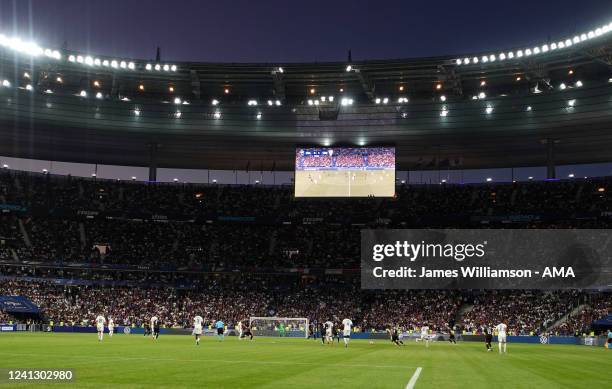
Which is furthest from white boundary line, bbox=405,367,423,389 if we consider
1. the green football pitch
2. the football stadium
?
the football stadium

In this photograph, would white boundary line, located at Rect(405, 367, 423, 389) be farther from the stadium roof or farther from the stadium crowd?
the stadium crowd

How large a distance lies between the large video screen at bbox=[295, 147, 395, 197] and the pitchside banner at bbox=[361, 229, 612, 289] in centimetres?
1034

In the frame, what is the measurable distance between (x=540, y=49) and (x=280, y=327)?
34901 mm

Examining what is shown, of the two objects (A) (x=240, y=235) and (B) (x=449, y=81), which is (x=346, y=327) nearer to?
(B) (x=449, y=81)

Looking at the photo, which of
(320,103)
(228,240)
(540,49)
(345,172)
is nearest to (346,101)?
(320,103)

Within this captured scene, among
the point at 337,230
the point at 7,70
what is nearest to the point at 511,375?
the point at 7,70

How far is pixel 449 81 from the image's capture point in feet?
204

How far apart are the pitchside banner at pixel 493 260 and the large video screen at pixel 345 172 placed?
1034 centimetres

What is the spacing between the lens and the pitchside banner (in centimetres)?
6706

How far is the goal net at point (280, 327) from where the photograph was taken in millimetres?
64125

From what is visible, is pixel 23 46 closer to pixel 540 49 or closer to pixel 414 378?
pixel 540 49

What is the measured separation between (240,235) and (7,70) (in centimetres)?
3433

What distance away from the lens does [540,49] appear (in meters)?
54.8

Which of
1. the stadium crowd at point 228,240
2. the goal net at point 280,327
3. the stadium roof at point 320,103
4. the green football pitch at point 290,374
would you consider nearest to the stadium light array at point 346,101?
the stadium roof at point 320,103
